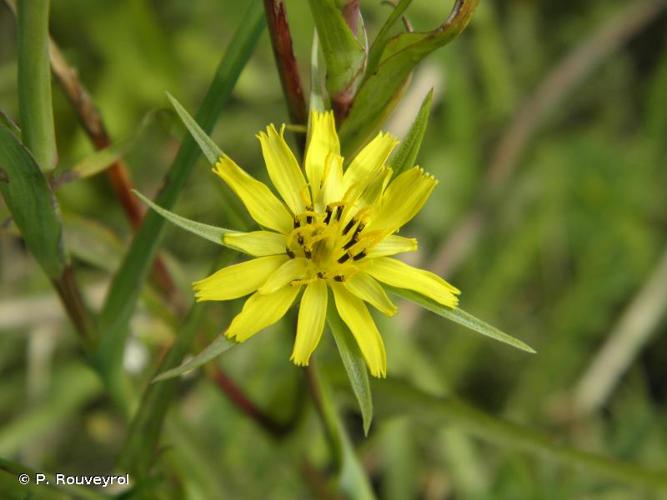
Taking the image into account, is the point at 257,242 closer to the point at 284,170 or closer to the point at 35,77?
the point at 284,170

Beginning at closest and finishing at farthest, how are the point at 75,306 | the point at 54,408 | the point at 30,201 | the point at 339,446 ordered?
the point at 30,201
the point at 75,306
the point at 339,446
the point at 54,408

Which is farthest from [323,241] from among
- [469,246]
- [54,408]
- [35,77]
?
[469,246]

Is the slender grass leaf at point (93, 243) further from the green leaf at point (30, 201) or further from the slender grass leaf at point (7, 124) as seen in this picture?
the slender grass leaf at point (7, 124)

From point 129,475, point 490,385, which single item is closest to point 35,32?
point 129,475

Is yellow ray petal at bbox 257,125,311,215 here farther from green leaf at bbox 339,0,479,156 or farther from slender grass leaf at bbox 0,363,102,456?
slender grass leaf at bbox 0,363,102,456

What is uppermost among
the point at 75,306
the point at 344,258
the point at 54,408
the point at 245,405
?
the point at 344,258

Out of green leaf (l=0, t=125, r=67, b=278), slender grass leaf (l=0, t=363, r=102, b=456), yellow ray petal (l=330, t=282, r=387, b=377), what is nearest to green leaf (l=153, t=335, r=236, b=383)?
yellow ray petal (l=330, t=282, r=387, b=377)
